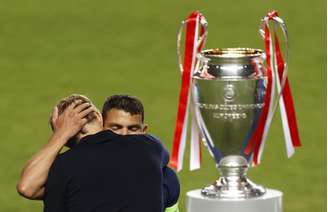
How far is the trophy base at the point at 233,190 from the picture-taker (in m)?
5.45

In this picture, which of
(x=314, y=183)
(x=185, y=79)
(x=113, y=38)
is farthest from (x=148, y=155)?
(x=113, y=38)

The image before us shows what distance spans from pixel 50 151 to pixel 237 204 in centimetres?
85

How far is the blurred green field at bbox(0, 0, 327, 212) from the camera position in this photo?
30.3 ft

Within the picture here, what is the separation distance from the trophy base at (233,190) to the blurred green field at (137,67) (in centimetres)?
Result: 266

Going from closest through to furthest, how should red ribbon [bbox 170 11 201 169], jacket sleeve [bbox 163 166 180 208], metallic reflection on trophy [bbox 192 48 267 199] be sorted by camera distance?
jacket sleeve [bbox 163 166 180 208]
metallic reflection on trophy [bbox 192 48 267 199]
red ribbon [bbox 170 11 201 169]

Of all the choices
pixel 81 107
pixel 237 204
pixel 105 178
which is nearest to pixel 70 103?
pixel 81 107

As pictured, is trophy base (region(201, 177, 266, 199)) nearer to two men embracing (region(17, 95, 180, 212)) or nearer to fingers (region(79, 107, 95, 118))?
two men embracing (region(17, 95, 180, 212))

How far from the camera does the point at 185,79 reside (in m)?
5.46

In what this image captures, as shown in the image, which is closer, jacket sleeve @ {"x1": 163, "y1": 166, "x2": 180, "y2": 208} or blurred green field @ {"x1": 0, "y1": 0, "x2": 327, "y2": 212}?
jacket sleeve @ {"x1": 163, "y1": 166, "x2": 180, "y2": 208}

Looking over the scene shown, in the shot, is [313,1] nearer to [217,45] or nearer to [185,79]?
[217,45]

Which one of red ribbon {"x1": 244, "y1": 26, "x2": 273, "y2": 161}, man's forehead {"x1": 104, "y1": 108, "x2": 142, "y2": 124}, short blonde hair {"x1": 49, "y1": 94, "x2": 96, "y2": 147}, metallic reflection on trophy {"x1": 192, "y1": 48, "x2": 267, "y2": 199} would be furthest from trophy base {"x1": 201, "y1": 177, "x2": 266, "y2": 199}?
short blonde hair {"x1": 49, "y1": 94, "x2": 96, "y2": 147}

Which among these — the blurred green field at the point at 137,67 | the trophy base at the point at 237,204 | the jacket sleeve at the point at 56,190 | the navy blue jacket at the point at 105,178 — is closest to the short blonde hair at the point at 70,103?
the navy blue jacket at the point at 105,178

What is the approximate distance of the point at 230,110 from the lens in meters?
5.36

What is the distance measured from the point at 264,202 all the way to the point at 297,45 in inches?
313
